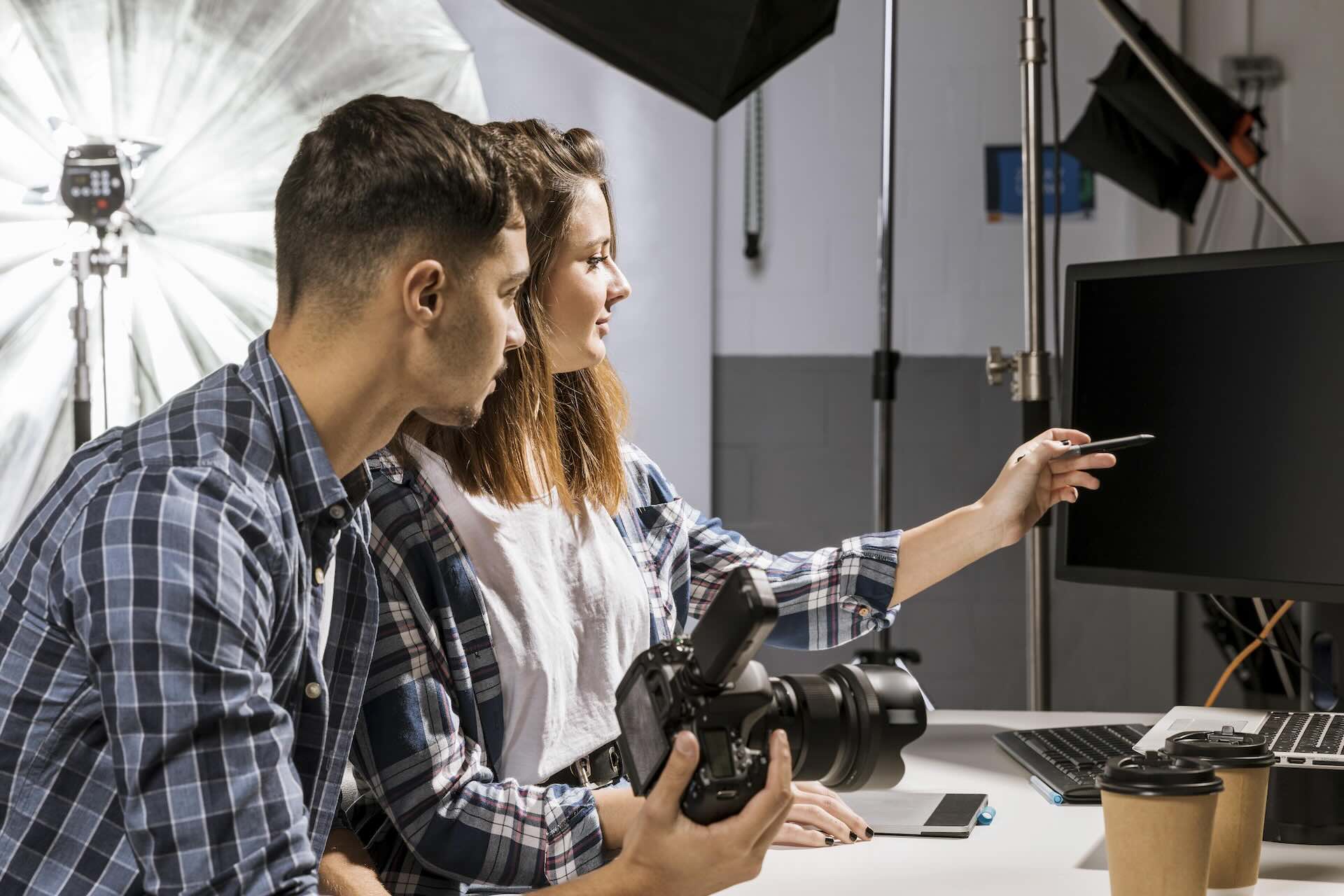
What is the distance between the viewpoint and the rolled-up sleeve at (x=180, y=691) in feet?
2.07

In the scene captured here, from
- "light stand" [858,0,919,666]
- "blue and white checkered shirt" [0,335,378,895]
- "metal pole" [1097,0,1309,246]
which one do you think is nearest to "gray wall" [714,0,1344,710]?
"light stand" [858,0,919,666]

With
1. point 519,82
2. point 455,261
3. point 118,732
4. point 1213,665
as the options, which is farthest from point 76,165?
point 1213,665

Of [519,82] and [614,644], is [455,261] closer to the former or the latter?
[614,644]

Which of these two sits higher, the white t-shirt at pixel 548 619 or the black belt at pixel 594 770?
the white t-shirt at pixel 548 619

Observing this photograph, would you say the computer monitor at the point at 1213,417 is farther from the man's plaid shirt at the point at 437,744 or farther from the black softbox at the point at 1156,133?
the black softbox at the point at 1156,133

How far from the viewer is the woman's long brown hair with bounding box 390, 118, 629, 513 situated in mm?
1115

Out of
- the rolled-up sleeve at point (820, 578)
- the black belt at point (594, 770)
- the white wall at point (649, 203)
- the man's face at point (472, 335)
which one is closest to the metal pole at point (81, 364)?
the white wall at point (649, 203)

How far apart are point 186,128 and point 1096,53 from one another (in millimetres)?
1840

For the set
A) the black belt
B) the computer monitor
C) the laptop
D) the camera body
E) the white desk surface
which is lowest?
the white desk surface

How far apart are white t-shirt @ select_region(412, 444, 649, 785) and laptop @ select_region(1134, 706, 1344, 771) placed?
44 cm

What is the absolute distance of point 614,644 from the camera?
1147 millimetres

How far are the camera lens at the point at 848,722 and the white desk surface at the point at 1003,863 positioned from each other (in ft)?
0.24

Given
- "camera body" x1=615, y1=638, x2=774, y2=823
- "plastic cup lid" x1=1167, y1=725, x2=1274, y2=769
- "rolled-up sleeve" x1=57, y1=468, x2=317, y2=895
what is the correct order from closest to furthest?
"rolled-up sleeve" x1=57, y1=468, x2=317, y2=895
"camera body" x1=615, y1=638, x2=774, y2=823
"plastic cup lid" x1=1167, y1=725, x2=1274, y2=769

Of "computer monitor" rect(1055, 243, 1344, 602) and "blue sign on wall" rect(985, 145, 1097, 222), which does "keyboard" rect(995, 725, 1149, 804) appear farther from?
"blue sign on wall" rect(985, 145, 1097, 222)
